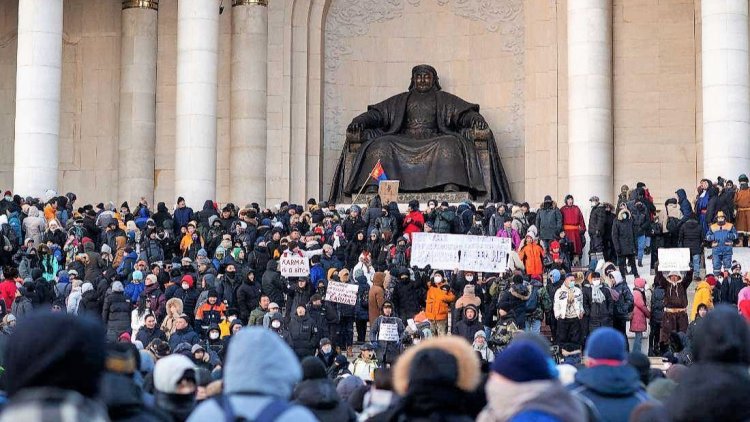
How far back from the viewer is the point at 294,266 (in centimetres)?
3250

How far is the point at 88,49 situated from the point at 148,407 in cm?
4214

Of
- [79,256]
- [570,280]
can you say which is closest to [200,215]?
[79,256]

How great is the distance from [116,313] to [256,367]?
23.1 meters

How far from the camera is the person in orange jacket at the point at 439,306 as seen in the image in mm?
30609

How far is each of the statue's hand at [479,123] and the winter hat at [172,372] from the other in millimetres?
37020

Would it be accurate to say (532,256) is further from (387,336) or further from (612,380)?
(612,380)

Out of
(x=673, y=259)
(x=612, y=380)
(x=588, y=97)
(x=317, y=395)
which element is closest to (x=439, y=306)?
(x=673, y=259)

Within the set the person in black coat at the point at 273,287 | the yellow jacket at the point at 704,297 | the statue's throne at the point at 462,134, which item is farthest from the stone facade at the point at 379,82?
the yellow jacket at the point at 704,297

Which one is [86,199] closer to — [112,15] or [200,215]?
[112,15]

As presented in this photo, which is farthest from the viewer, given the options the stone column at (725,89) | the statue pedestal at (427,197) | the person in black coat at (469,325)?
the statue pedestal at (427,197)

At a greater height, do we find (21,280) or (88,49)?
(88,49)

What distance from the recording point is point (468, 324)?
91.7 ft

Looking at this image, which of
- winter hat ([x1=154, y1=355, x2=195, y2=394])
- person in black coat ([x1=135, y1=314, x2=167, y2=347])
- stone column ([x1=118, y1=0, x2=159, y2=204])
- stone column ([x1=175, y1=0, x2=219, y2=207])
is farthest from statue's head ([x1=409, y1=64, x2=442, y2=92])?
winter hat ([x1=154, y1=355, x2=195, y2=394])

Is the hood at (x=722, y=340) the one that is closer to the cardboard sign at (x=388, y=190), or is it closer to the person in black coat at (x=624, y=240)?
the person in black coat at (x=624, y=240)
